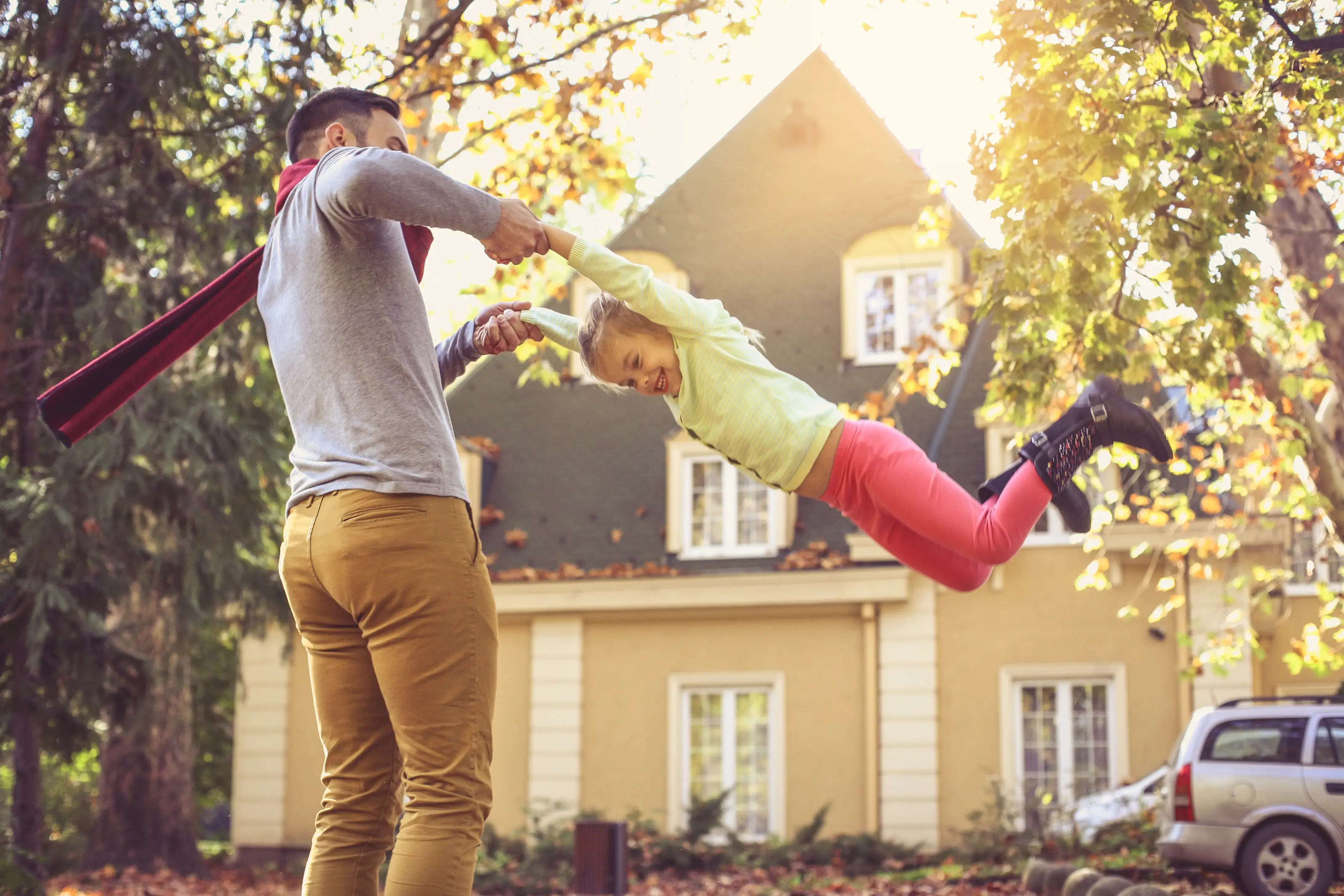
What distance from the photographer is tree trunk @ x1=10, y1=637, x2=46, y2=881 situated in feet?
31.8

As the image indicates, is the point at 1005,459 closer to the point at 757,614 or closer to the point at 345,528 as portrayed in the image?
the point at 757,614

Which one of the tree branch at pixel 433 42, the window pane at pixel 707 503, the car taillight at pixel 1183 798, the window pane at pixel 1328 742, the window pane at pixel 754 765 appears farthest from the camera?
the window pane at pixel 707 503

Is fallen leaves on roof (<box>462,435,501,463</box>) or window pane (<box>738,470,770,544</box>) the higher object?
fallen leaves on roof (<box>462,435,501,463</box>)

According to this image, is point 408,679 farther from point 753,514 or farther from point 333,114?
point 753,514

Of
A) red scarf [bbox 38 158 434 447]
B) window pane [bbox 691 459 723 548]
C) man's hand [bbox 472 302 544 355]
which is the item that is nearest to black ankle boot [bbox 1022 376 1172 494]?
man's hand [bbox 472 302 544 355]

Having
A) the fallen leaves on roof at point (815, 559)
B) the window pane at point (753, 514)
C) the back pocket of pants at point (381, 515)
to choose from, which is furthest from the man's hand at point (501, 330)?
Answer: the window pane at point (753, 514)

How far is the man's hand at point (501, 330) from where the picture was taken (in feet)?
12.1

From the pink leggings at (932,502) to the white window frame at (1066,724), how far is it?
525 inches

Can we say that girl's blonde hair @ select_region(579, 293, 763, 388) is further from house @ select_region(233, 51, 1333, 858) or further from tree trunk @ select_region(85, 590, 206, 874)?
tree trunk @ select_region(85, 590, 206, 874)

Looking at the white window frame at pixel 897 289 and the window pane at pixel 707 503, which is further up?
the white window frame at pixel 897 289

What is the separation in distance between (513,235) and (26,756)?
27.9ft

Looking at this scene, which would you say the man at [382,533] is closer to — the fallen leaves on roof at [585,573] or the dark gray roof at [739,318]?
the fallen leaves on roof at [585,573]

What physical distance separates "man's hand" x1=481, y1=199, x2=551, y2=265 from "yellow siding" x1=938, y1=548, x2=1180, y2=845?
48.2 feet

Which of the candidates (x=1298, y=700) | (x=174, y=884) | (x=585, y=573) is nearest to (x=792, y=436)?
(x=1298, y=700)
